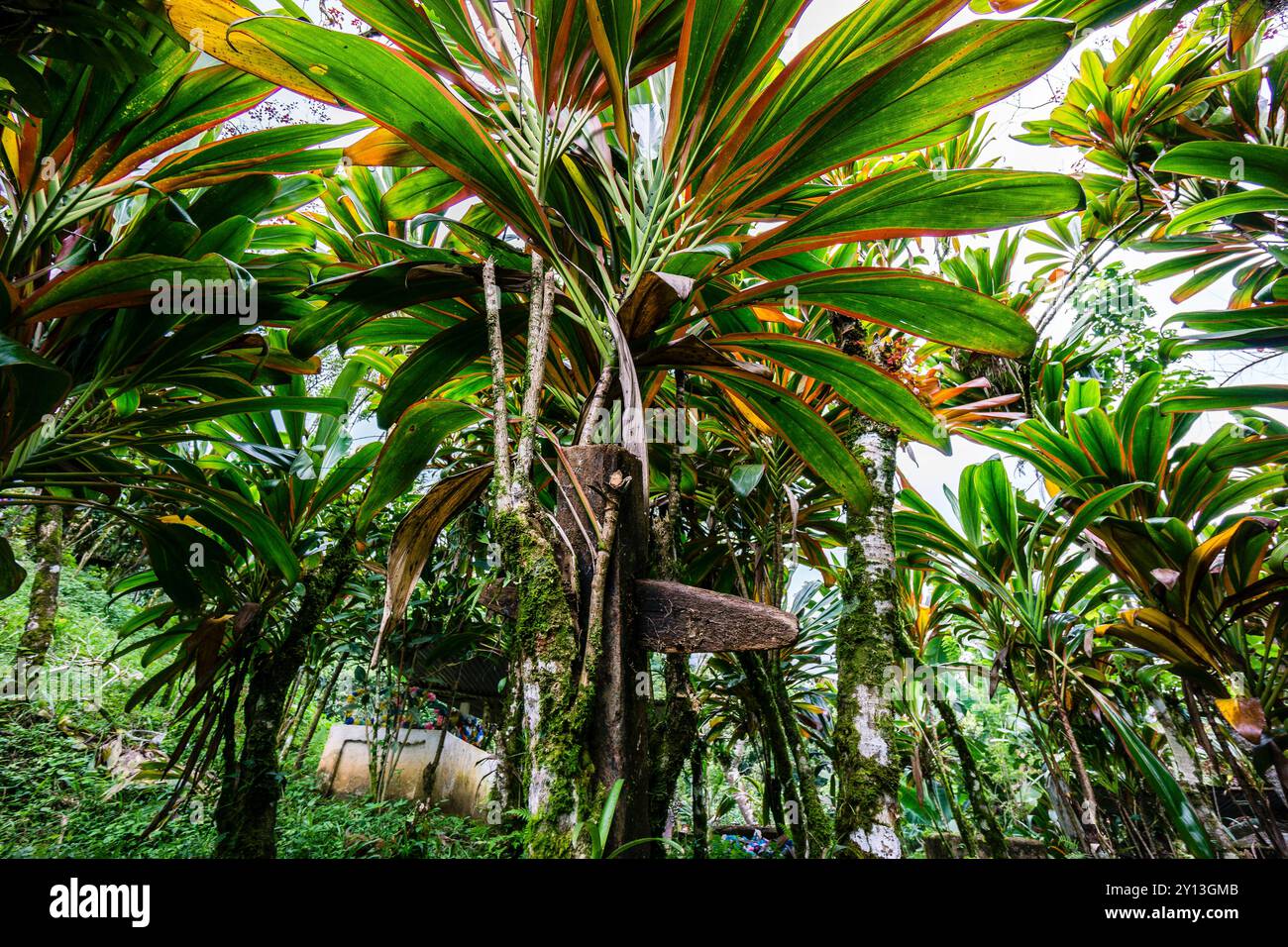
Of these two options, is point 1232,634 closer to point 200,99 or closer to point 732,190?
point 732,190

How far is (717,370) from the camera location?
1.11 m

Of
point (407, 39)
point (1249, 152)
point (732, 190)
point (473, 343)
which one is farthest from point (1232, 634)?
point (407, 39)

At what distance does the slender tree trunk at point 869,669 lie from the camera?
110 cm

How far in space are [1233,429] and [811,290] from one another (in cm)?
208

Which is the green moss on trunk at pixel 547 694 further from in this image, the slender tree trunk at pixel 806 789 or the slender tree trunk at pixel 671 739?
the slender tree trunk at pixel 806 789

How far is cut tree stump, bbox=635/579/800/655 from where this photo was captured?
2.36ft

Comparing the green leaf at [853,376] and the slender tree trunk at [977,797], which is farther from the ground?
the green leaf at [853,376]

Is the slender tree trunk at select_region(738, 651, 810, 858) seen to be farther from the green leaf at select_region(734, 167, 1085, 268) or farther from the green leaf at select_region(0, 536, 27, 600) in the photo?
the green leaf at select_region(0, 536, 27, 600)

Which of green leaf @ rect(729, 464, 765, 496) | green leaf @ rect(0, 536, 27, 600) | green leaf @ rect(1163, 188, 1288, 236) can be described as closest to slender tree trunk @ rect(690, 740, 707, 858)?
green leaf @ rect(729, 464, 765, 496)

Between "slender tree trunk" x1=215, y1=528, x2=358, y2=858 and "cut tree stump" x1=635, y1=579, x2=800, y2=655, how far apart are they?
1.06m

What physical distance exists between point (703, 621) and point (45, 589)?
10.8ft

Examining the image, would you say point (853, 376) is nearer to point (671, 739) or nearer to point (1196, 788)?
point (671, 739)

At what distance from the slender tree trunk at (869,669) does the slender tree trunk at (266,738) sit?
128 cm
